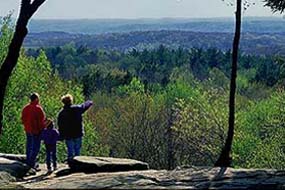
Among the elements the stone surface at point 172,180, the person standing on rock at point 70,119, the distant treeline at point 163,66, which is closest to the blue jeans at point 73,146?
the person standing on rock at point 70,119

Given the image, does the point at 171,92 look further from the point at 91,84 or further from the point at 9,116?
the point at 9,116

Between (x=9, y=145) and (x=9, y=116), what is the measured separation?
172 centimetres

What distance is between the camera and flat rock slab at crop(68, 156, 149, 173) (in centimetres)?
1549

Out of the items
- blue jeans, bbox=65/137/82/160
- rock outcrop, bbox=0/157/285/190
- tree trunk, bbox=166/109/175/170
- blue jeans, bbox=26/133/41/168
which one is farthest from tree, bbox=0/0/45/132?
tree trunk, bbox=166/109/175/170

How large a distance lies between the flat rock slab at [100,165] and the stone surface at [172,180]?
44 centimetres

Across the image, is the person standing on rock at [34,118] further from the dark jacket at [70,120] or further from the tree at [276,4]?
the tree at [276,4]

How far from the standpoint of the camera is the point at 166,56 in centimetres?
13862

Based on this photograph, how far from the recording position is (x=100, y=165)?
15656 millimetres

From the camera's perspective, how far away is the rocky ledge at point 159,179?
13141 mm

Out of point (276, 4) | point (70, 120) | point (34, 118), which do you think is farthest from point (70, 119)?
point (276, 4)

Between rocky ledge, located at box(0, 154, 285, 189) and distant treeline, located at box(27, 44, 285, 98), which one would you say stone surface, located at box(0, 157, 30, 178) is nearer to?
rocky ledge, located at box(0, 154, 285, 189)

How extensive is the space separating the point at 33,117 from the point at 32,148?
91 cm

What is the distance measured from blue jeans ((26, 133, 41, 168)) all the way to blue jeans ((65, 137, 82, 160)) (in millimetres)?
714

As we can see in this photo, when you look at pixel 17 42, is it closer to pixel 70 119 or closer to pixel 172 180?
pixel 70 119
